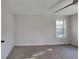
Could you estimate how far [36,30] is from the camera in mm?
8555

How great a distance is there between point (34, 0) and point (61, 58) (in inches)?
102

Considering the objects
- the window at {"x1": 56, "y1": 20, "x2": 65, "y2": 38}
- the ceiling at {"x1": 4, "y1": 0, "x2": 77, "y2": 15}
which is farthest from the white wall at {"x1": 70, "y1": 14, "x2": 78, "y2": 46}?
the ceiling at {"x1": 4, "y1": 0, "x2": 77, "y2": 15}

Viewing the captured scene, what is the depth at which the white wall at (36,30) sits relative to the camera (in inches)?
332

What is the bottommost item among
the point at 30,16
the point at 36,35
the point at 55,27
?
the point at 36,35

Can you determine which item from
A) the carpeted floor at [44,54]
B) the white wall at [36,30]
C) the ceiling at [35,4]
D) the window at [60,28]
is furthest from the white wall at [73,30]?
the ceiling at [35,4]

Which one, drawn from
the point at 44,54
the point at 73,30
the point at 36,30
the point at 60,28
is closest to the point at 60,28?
the point at 60,28

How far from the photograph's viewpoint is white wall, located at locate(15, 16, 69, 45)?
8.42 m

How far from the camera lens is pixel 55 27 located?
871cm

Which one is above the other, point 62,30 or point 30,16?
point 30,16

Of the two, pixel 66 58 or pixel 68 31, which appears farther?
pixel 68 31

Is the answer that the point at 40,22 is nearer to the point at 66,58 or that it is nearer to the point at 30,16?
the point at 30,16

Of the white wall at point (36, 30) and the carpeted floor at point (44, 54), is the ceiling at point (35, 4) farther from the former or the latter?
the white wall at point (36, 30)

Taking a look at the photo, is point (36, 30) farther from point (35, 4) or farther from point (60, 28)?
point (35, 4)

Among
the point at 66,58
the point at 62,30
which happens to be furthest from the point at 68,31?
the point at 66,58
